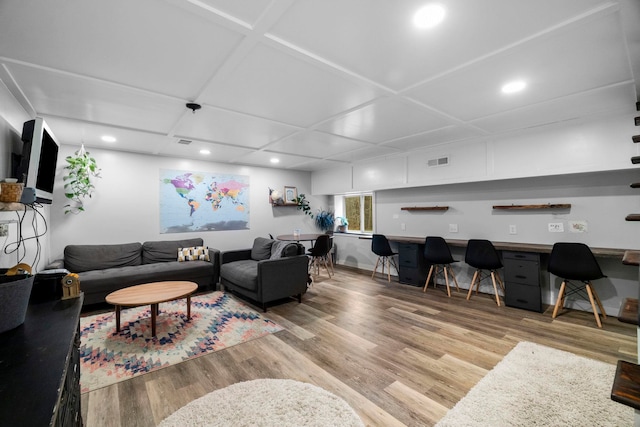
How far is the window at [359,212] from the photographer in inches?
262

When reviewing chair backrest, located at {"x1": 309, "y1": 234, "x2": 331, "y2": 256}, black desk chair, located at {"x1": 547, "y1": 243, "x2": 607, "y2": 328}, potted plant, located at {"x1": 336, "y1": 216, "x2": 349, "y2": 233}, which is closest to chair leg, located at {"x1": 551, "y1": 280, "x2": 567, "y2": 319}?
black desk chair, located at {"x1": 547, "y1": 243, "x2": 607, "y2": 328}

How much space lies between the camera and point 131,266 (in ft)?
14.5

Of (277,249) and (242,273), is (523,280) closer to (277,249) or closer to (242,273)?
(277,249)

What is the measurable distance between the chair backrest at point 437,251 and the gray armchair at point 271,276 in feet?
6.76

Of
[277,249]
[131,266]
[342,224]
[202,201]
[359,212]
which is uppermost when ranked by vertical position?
[202,201]

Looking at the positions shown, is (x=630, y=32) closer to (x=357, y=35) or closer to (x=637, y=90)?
(x=637, y=90)

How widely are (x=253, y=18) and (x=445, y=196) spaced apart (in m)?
4.47

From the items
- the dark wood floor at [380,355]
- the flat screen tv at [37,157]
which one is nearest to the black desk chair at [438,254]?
the dark wood floor at [380,355]

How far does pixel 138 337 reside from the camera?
302 centimetres

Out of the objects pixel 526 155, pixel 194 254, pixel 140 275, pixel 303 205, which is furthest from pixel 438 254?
pixel 140 275

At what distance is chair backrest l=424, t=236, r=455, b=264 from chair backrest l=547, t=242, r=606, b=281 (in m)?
1.31

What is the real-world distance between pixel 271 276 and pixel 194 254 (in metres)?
1.86

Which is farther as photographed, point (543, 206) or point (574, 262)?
point (543, 206)

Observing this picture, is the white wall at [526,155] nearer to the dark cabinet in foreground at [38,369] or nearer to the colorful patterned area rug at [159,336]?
the colorful patterned area rug at [159,336]
